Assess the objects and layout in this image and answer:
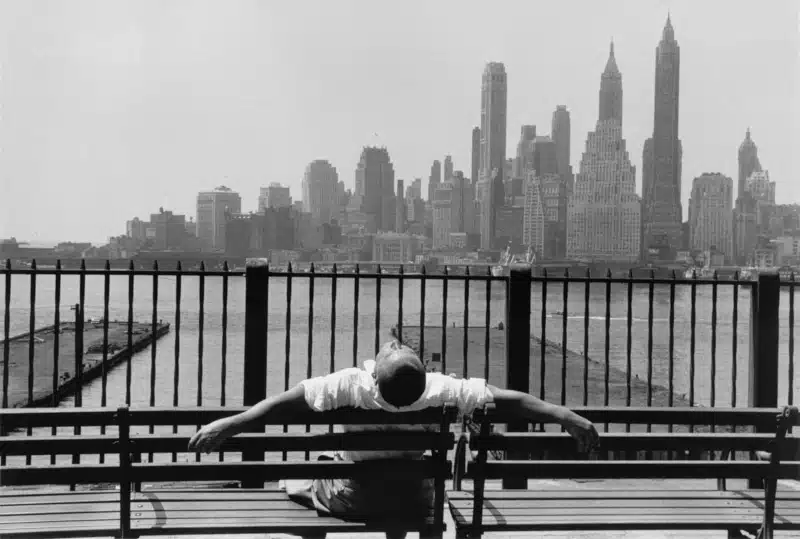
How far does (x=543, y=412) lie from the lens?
338cm

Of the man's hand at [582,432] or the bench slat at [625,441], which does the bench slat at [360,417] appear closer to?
the bench slat at [625,441]

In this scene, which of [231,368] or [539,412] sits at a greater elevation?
[539,412]

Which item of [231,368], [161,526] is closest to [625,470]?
[161,526]

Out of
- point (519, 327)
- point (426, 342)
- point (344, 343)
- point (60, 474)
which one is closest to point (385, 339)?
point (426, 342)

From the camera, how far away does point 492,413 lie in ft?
10.9

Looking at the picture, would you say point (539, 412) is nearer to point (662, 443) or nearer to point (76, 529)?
point (662, 443)

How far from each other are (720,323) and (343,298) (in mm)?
46338

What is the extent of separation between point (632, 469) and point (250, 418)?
1.45 meters

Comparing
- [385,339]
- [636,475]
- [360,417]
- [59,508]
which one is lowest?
[385,339]

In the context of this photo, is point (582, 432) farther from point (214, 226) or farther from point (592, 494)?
point (214, 226)

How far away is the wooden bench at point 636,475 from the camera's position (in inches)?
137

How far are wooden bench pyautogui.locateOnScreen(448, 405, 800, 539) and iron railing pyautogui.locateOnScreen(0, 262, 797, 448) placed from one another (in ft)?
1.75

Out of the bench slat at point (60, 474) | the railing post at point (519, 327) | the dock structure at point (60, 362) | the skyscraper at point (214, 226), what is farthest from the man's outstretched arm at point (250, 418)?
the skyscraper at point (214, 226)

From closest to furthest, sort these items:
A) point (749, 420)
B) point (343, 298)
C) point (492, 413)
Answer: point (492, 413), point (749, 420), point (343, 298)
